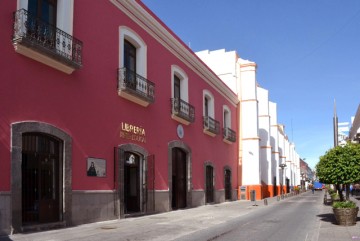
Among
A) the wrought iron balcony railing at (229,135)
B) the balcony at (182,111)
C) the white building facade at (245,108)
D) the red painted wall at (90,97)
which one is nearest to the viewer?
the red painted wall at (90,97)

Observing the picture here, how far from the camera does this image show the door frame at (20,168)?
1031 cm

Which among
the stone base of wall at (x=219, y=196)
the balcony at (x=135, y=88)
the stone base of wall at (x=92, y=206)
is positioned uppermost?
the balcony at (x=135, y=88)

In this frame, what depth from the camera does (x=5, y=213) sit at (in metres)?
9.97

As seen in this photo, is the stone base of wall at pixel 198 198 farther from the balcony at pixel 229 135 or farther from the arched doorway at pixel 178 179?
the balcony at pixel 229 135

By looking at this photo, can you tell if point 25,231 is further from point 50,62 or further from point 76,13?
point 76,13

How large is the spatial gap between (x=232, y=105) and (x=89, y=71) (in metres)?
21.1

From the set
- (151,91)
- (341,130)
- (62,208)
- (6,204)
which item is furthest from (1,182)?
(341,130)

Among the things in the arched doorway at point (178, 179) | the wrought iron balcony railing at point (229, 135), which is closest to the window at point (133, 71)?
the arched doorway at point (178, 179)

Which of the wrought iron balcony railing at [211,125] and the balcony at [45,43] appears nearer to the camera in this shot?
the balcony at [45,43]

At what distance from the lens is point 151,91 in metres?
18.1

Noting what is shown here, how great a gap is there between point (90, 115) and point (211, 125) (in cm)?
1369

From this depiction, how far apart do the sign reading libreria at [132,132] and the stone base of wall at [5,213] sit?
20.2 ft

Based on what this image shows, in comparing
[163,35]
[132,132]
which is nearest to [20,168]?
[132,132]

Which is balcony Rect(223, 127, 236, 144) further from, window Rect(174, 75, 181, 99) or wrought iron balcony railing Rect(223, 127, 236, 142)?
window Rect(174, 75, 181, 99)
